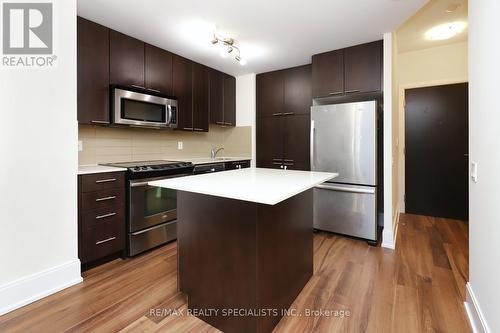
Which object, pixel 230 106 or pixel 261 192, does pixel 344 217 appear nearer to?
pixel 261 192

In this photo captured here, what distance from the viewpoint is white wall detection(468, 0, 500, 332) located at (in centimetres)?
116

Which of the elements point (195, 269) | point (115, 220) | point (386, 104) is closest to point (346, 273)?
point (195, 269)

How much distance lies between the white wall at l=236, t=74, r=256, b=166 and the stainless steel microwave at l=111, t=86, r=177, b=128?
1.43 metres

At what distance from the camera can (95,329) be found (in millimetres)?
1486

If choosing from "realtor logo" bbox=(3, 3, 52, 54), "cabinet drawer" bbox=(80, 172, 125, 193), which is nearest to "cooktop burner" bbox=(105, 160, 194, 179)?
"cabinet drawer" bbox=(80, 172, 125, 193)

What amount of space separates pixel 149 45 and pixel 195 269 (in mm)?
2578

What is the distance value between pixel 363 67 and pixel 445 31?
50.9 inches

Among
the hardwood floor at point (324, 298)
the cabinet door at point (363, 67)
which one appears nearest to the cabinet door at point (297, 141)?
the cabinet door at point (363, 67)

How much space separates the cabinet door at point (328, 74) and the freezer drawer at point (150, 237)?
8.23 ft

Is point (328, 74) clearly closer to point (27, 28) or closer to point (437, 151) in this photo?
point (437, 151)

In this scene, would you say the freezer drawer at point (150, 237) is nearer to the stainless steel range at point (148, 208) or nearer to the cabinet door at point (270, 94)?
the stainless steel range at point (148, 208)

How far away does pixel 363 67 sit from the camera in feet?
9.63

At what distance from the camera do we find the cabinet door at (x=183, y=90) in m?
3.22

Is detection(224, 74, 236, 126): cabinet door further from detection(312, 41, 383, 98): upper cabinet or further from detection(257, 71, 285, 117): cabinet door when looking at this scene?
detection(312, 41, 383, 98): upper cabinet
